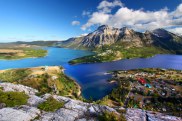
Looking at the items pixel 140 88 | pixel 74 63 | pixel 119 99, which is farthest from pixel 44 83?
A: pixel 74 63

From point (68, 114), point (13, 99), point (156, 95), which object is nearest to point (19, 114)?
point (13, 99)

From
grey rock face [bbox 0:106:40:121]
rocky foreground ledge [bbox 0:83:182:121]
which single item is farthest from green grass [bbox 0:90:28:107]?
grey rock face [bbox 0:106:40:121]

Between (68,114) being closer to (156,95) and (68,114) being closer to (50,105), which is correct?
(50,105)

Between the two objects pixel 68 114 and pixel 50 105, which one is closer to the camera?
pixel 68 114

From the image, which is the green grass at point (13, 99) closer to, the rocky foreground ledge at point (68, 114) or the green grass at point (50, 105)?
the rocky foreground ledge at point (68, 114)

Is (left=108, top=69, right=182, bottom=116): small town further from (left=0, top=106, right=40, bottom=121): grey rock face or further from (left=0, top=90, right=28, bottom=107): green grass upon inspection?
(left=0, top=106, right=40, bottom=121): grey rock face

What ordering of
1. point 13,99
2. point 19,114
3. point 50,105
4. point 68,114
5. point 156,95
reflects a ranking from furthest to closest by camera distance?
point 156,95 < point 13,99 < point 50,105 < point 68,114 < point 19,114

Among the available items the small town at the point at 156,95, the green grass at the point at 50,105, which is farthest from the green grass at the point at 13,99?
the small town at the point at 156,95

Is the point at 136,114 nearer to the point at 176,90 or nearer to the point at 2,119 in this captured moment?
the point at 2,119
